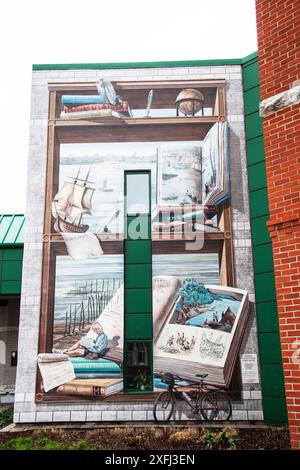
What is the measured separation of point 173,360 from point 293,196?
6.63 m

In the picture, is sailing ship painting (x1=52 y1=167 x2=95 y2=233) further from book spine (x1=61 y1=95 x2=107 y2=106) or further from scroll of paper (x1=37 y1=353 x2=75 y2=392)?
scroll of paper (x1=37 y1=353 x2=75 y2=392)

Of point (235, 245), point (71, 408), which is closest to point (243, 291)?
point (235, 245)

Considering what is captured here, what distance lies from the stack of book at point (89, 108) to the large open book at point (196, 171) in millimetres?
1700

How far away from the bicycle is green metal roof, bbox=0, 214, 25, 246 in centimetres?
710

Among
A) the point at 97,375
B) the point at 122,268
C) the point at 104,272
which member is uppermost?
the point at 122,268

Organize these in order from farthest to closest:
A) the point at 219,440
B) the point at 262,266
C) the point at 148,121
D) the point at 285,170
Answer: the point at 148,121 → the point at 262,266 → the point at 219,440 → the point at 285,170

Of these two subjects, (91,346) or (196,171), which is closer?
(91,346)

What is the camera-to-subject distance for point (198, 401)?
10.8 metres

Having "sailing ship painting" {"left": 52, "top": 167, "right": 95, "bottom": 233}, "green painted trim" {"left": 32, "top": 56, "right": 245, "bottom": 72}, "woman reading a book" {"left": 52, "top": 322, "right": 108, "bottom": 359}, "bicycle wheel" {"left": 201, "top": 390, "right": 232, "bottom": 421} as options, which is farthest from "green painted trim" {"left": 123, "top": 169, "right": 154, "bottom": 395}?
"green painted trim" {"left": 32, "top": 56, "right": 245, "bottom": 72}

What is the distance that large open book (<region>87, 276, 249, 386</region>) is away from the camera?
1099 cm

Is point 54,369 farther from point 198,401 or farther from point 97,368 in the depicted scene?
point 198,401

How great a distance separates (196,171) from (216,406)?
253 inches

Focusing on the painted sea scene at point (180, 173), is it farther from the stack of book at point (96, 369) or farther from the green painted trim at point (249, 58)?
the stack of book at point (96, 369)

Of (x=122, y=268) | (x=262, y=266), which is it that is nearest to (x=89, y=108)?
(x=122, y=268)
